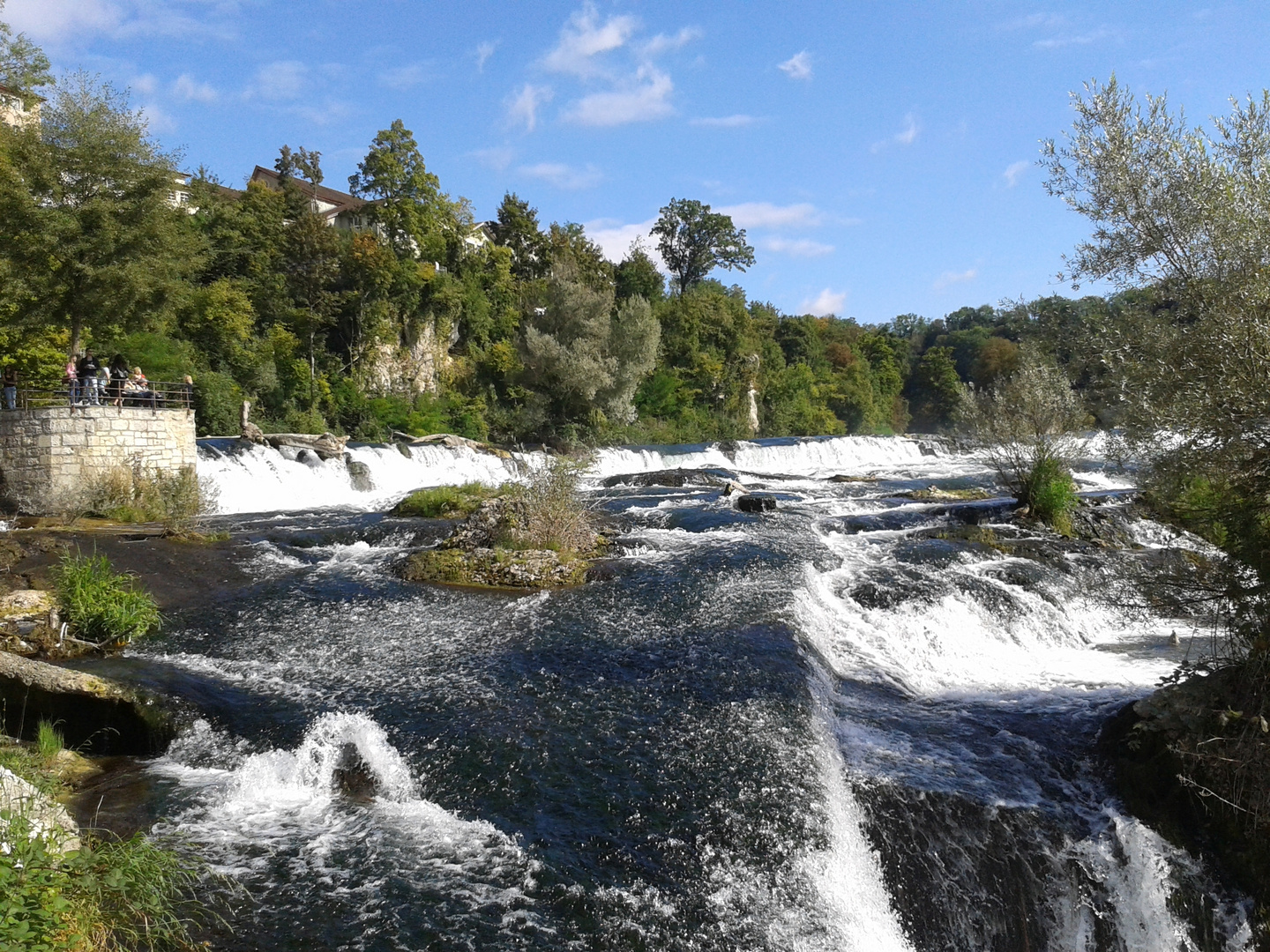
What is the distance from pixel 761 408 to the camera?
2004 inches

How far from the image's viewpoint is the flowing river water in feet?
15.1

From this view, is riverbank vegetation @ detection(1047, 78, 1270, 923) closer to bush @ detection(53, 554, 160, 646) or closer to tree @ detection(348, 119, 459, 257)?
bush @ detection(53, 554, 160, 646)

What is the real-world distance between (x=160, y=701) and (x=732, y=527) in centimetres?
1016

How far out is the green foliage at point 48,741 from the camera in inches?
230

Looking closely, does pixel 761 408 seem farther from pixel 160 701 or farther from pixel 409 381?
pixel 160 701

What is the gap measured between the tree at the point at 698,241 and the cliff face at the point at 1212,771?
5673 centimetres

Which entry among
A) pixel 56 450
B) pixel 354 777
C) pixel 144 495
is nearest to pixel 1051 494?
pixel 354 777

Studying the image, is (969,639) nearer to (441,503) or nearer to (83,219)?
(441,503)

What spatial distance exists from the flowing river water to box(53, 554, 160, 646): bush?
0.36 meters

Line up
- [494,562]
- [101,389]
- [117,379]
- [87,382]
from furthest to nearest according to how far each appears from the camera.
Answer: [117,379] < [101,389] < [87,382] < [494,562]

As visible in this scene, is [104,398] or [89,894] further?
[104,398]

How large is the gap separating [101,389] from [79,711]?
13357mm

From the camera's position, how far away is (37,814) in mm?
4281

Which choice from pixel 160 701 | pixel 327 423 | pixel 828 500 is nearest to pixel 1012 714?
pixel 160 701
